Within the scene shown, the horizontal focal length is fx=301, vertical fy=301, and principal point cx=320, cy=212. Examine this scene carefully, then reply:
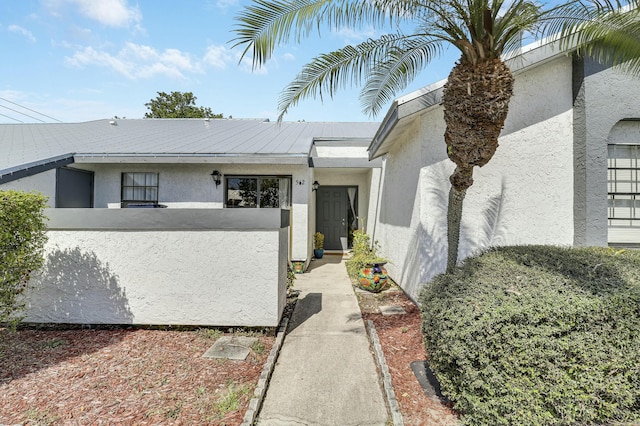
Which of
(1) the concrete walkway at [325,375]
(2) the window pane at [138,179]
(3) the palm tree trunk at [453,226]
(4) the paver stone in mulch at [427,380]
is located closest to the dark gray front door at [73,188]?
(2) the window pane at [138,179]

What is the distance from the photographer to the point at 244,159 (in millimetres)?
8539

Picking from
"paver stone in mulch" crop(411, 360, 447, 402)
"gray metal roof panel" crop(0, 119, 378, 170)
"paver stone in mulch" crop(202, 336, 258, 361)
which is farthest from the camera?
"gray metal roof panel" crop(0, 119, 378, 170)

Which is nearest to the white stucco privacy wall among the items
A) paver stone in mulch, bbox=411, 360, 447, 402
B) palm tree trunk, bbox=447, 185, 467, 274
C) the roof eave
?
paver stone in mulch, bbox=411, 360, 447, 402

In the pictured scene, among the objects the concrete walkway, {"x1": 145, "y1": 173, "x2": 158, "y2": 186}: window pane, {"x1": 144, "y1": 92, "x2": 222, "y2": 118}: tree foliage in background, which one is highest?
{"x1": 144, "y1": 92, "x2": 222, "y2": 118}: tree foliage in background

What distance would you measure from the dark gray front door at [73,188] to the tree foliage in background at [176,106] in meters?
24.6

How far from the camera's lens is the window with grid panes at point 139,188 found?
9.23 m

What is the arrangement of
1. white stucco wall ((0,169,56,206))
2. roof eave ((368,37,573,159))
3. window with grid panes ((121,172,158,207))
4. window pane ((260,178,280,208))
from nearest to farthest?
roof eave ((368,37,573,159)), white stucco wall ((0,169,56,206)), window with grid panes ((121,172,158,207)), window pane ((260,178,280,208))

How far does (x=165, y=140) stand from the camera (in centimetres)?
1038

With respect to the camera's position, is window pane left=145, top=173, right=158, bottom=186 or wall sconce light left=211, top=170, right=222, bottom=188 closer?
wall sconce light left=211, top=170, right=222, bottom=188

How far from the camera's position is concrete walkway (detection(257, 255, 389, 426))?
116 inches

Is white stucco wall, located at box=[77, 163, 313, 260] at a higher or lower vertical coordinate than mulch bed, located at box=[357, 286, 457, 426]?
higher

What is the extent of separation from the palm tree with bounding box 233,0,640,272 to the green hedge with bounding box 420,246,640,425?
159 cm

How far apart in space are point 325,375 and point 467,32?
494cm

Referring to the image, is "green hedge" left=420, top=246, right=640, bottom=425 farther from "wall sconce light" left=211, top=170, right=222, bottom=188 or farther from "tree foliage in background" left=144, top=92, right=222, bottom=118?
"tree foliage in background" left=144, top=92, right=222, bottom=118
